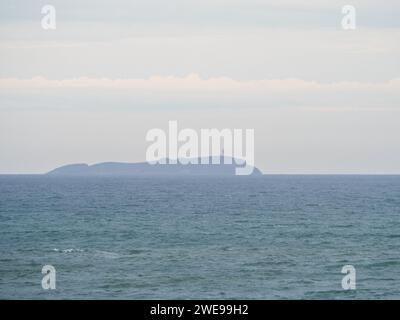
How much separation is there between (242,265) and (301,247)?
10.6m

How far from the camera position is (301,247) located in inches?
2315

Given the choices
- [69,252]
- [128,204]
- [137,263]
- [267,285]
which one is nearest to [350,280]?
[267,285]

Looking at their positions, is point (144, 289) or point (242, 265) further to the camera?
point (242, 265)

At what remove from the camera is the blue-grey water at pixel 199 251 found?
40844mm

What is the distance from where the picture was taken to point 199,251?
56438 mm

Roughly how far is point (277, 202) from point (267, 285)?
71.4 m

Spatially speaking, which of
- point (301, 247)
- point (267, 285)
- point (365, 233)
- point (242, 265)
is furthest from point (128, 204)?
point (267, 285)

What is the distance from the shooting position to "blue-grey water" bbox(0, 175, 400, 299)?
4084 cm
